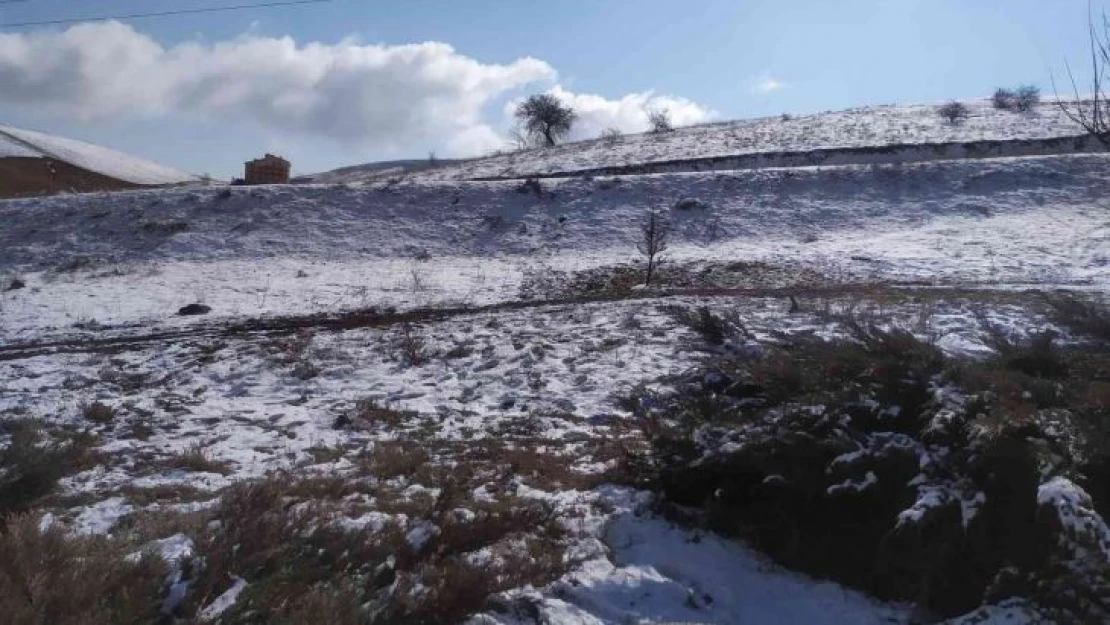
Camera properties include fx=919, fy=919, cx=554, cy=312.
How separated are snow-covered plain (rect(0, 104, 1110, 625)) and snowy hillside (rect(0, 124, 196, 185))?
125 ft

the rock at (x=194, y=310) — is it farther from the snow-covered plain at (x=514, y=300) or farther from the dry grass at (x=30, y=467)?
the dry grass at (x=30, y=467)

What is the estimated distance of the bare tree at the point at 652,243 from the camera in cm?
1967

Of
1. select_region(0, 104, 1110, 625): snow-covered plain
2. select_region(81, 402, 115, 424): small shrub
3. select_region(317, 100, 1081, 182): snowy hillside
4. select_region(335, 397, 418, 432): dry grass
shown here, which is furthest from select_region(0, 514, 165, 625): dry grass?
select_region(317, 100, 1081, 182): snowy hillside

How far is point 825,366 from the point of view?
685cm

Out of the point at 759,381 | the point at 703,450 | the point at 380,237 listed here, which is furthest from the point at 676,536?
the point at 380,237

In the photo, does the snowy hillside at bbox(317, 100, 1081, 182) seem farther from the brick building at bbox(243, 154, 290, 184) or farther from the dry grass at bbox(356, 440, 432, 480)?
the dry grass at bbox(356, 440, 432, 480)

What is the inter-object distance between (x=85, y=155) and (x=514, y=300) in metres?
63.8

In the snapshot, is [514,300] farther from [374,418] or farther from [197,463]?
[197,463]

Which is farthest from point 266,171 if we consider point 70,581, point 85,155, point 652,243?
point 85,155

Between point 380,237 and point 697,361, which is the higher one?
point 380,237

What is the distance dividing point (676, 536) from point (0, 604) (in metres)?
4.12

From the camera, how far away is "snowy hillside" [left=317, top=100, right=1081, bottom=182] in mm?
36250

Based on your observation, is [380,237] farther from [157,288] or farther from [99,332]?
[99,332]

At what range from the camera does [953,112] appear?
140ft
